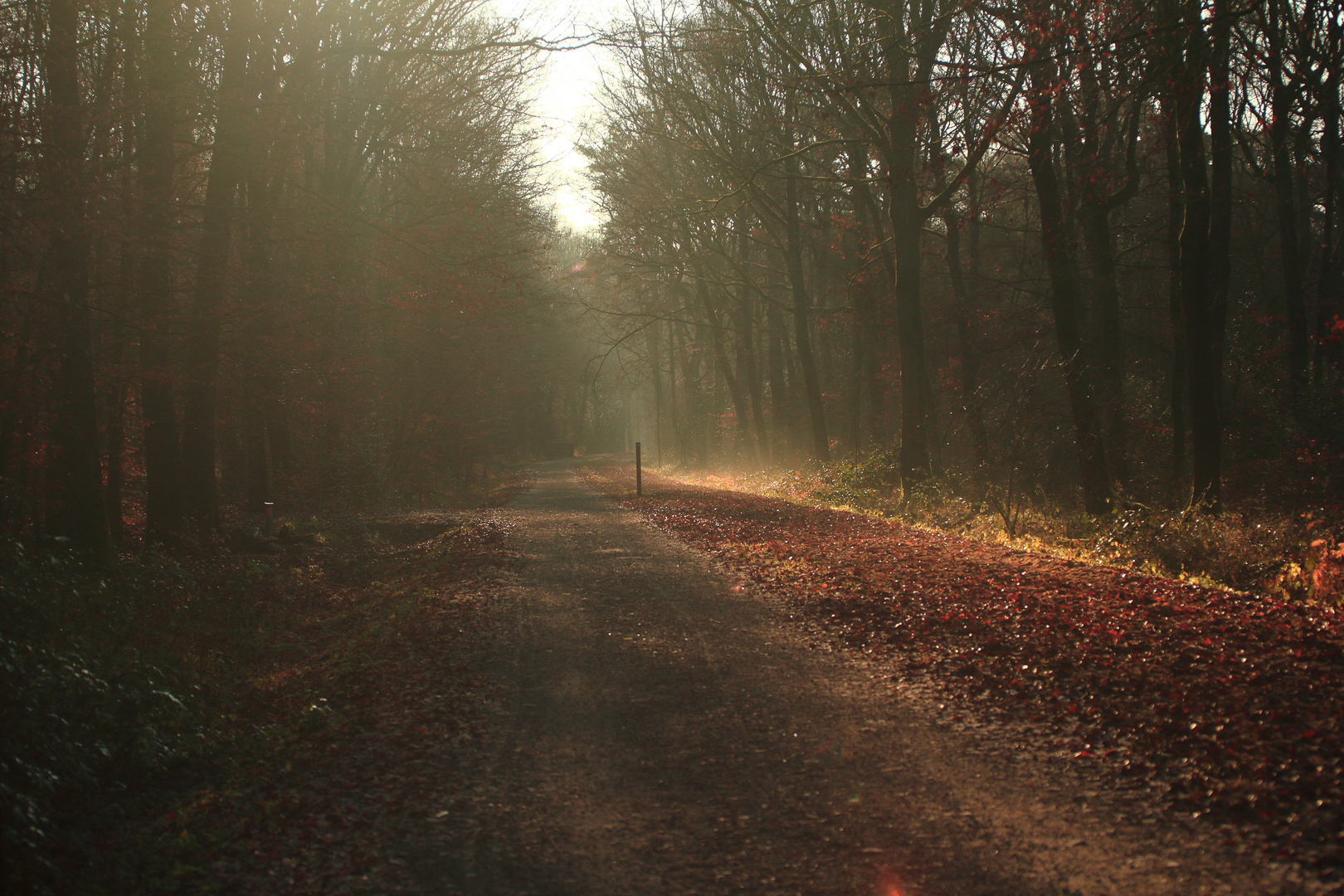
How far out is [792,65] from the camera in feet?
52.4

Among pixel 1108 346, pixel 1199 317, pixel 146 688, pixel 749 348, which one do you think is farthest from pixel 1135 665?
pixel 749 348

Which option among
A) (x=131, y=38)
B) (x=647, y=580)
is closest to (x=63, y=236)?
(x=131, y=38)

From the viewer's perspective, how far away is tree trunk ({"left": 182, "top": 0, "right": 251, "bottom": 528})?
11.6 meters

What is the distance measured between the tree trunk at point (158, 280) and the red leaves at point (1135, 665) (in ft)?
26.8

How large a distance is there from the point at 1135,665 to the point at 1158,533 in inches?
180

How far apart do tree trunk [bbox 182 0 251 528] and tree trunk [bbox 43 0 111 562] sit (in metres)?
2.44

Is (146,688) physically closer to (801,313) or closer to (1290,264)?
(1290,264)

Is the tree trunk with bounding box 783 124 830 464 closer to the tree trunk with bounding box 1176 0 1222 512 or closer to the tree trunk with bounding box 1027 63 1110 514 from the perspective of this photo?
the tree trunk with bounding box 1027 63 1110 514

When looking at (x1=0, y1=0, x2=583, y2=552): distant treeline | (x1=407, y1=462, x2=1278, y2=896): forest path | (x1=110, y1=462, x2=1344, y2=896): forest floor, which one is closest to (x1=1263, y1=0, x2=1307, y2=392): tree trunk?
(x1=110, y1=462, x2=1344, y2=896): forest floor

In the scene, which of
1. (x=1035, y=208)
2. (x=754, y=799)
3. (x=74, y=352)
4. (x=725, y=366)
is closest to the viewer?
(x=754, y=799)

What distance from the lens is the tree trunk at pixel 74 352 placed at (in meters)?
8.62

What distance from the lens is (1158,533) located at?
8.96 m

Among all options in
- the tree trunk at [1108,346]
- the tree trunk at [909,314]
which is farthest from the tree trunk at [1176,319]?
the tree trunk at [909,314]

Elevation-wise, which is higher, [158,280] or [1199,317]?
[158,280]
